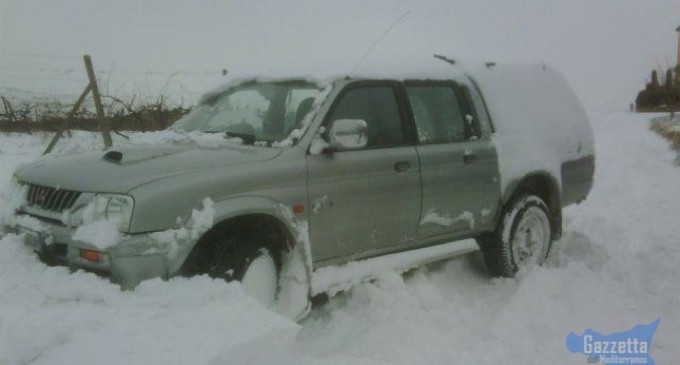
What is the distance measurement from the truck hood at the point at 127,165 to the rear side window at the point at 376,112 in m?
0.68

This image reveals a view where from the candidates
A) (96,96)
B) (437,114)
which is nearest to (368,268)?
(437,114)

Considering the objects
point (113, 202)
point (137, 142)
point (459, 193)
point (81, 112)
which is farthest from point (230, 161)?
point (81, 112)

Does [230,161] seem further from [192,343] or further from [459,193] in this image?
[459,193]

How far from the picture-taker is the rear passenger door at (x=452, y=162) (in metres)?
4.70

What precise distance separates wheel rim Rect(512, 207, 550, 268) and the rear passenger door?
0.35 meters

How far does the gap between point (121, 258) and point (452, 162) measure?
8.42 ft

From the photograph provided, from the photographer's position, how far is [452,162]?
4.82 m

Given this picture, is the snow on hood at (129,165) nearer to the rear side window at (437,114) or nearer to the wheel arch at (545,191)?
the rear side window at (437,114)

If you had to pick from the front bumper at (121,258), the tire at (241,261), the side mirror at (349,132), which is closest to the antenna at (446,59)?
the side mirror at (349,132)

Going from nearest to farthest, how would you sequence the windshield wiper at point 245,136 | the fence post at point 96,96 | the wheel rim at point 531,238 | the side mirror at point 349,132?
1. the side mirror at point 349,132
2. the windshield wiper at point 245,136
3. the wheel rim at point 531,238
4. the fence post at point 96,96

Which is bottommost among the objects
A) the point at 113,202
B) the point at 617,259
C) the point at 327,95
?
the point at 617,259

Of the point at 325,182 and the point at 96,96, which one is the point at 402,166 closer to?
the point at 325,182

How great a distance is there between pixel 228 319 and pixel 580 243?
440 cm

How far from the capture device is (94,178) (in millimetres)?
3438
